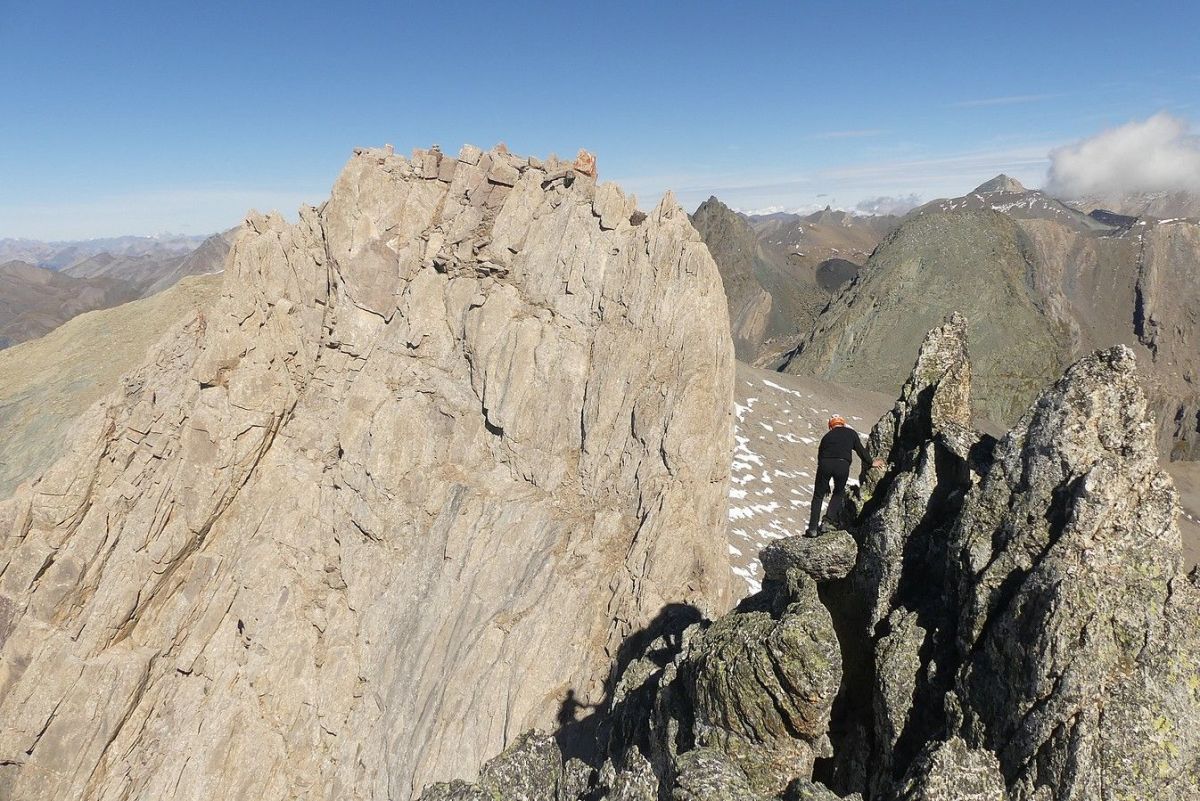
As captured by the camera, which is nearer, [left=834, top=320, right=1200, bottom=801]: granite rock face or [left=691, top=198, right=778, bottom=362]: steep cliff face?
[left=834, top=320, right=1200, bottom=801]: granite rock face

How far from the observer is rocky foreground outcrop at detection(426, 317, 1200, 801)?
10.2 metres

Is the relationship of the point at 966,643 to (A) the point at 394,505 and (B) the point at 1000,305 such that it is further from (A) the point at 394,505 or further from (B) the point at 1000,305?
(B) the point at 1000,305

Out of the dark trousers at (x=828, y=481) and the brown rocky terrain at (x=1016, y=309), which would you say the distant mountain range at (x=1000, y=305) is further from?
the dark trousers at (x=828, y=481)

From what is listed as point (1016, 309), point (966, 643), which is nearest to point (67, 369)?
point (966, 643)

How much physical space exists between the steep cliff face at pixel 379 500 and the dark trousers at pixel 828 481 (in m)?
10.4

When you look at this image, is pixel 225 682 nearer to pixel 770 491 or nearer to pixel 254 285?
pixel 254 285

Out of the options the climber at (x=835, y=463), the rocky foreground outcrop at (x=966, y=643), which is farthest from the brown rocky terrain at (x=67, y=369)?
the rocky foreground outcrop at (x=966, y=643)

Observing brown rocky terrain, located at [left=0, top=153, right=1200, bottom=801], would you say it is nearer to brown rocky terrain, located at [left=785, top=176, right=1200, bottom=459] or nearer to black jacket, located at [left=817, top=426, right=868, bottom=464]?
black jacket, located at [left=817, top=426, right=868, bottom=464]

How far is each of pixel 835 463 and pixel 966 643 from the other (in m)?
6.52

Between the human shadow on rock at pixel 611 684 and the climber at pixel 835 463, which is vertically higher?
the climber at pixel 835 463

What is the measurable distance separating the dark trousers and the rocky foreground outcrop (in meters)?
0.81

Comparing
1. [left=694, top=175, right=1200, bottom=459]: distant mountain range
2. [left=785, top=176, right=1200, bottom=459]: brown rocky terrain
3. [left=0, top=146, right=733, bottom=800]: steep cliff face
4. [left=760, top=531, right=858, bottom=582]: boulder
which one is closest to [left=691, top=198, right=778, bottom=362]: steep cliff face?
[left=694, top=175, right=1200, bottom=459]: distant mountain range

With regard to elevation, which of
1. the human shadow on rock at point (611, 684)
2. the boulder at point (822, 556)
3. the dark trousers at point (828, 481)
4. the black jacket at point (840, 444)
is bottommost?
the human shadow on rock at point (611, 684)

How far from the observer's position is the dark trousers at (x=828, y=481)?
59.3ft
